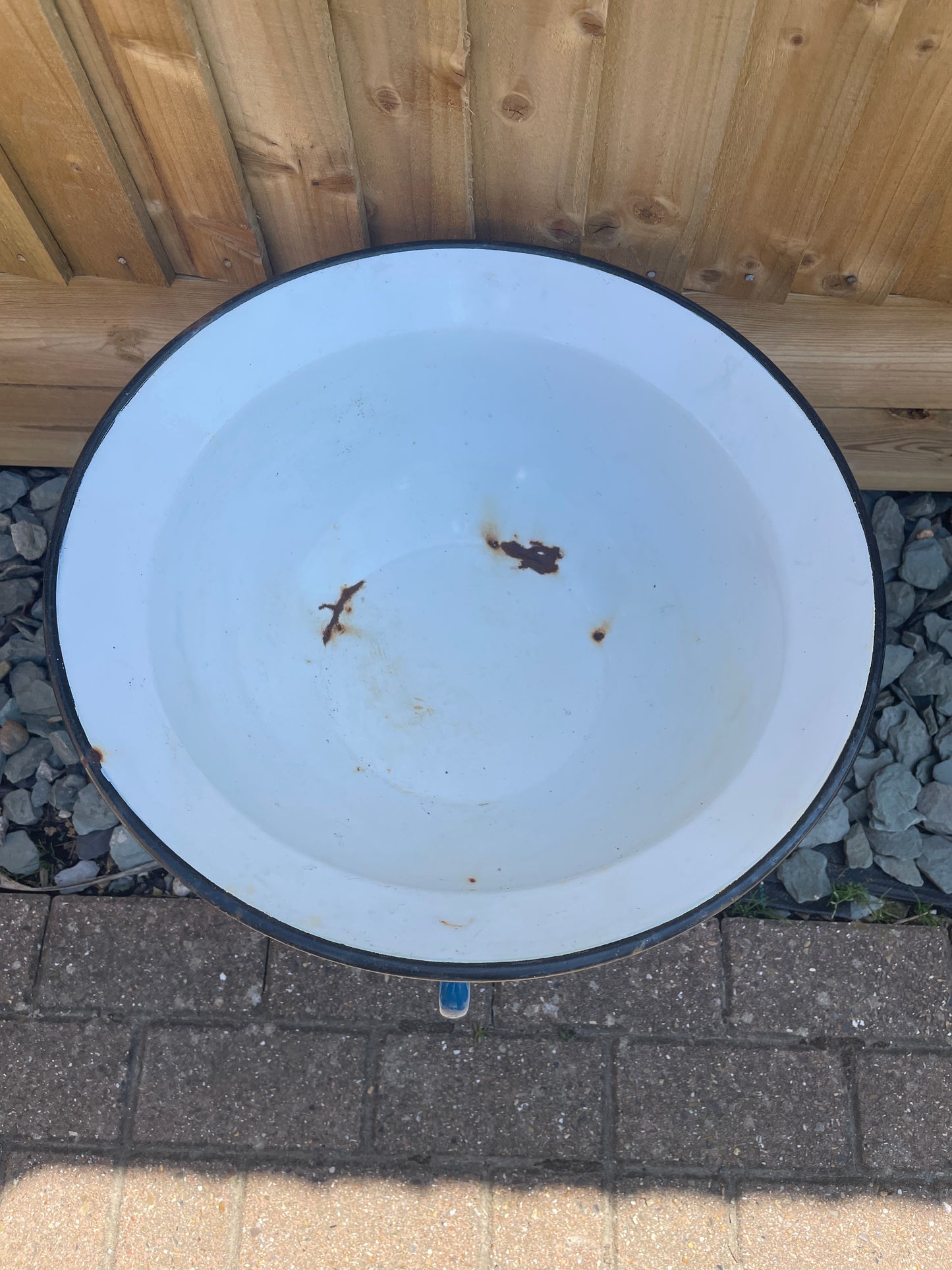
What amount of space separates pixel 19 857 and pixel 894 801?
1367 mm

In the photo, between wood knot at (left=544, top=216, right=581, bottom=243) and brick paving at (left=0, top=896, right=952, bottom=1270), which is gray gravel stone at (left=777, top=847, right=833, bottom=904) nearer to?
brick paving at (left=0, top=896, right=952, bottom=1270)

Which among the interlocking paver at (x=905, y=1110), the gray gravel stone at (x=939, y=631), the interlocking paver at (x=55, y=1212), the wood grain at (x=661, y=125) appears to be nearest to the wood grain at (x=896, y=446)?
the gray gravel stone at (x=939, y=631)

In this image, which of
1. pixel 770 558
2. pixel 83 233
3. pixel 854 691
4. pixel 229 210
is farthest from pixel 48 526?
pixel 854 691

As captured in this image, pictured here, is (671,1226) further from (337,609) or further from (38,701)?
(38,701)

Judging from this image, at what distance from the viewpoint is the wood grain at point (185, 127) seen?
2.92 feet

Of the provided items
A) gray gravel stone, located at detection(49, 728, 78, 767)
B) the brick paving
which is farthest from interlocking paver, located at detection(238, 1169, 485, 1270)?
gray gravel stone, located at detection(49, 728, 78, 767)

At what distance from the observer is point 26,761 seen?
1.35 m

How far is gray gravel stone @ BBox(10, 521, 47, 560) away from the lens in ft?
4.74

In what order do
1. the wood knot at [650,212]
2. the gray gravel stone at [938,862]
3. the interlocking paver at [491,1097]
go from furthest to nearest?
the gray gravel stone at [938,862] < the interlocking paver at [491,1097] < the wood knot at [650,212]

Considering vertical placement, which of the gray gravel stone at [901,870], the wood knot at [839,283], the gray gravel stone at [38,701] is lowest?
the gray gravel stone at [901,870]

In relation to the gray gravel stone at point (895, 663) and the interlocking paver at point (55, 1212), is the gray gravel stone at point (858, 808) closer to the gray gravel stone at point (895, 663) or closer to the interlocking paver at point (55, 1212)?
the gray gravel stone at point (895, 663)

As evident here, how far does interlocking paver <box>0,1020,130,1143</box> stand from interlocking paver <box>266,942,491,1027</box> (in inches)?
9.3

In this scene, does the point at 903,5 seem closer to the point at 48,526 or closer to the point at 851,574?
the point at 851,574

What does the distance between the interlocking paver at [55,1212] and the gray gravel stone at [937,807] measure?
1319 millimetres
